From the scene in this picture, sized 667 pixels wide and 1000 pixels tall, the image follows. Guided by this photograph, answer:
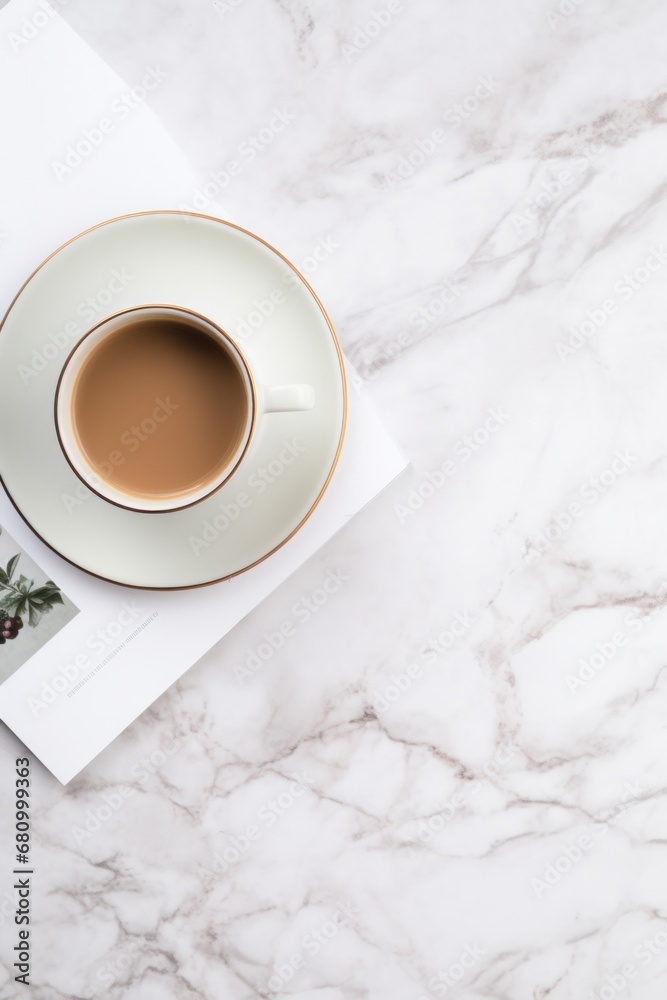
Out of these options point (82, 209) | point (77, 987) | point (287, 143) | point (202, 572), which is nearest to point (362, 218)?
point (287, 143)

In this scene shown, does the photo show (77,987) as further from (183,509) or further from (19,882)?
(183,509)

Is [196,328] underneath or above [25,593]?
above

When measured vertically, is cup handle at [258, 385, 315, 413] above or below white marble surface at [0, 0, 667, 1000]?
above

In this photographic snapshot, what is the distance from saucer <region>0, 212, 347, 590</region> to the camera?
2.47ft

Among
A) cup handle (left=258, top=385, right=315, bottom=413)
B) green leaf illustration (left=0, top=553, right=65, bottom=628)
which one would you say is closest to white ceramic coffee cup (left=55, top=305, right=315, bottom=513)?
cup handle (left=258, top=385, right=315, bottom=413)

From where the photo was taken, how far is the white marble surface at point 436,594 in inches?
33.2

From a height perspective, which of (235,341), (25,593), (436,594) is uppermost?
(235,341)

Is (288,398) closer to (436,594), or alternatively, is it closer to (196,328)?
(196,328)

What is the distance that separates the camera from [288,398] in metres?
0.69

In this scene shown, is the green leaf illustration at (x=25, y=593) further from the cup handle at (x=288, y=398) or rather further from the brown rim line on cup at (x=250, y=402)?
the cup handle at (x=288, y=398)

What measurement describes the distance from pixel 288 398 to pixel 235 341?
9cm

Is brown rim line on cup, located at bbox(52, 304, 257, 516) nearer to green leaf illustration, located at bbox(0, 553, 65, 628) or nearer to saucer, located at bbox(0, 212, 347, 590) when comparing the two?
saucer, located at bbox(0, 212, 347, 590)

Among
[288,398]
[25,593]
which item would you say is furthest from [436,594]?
[25,593]

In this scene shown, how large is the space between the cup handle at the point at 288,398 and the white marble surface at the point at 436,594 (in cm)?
19
